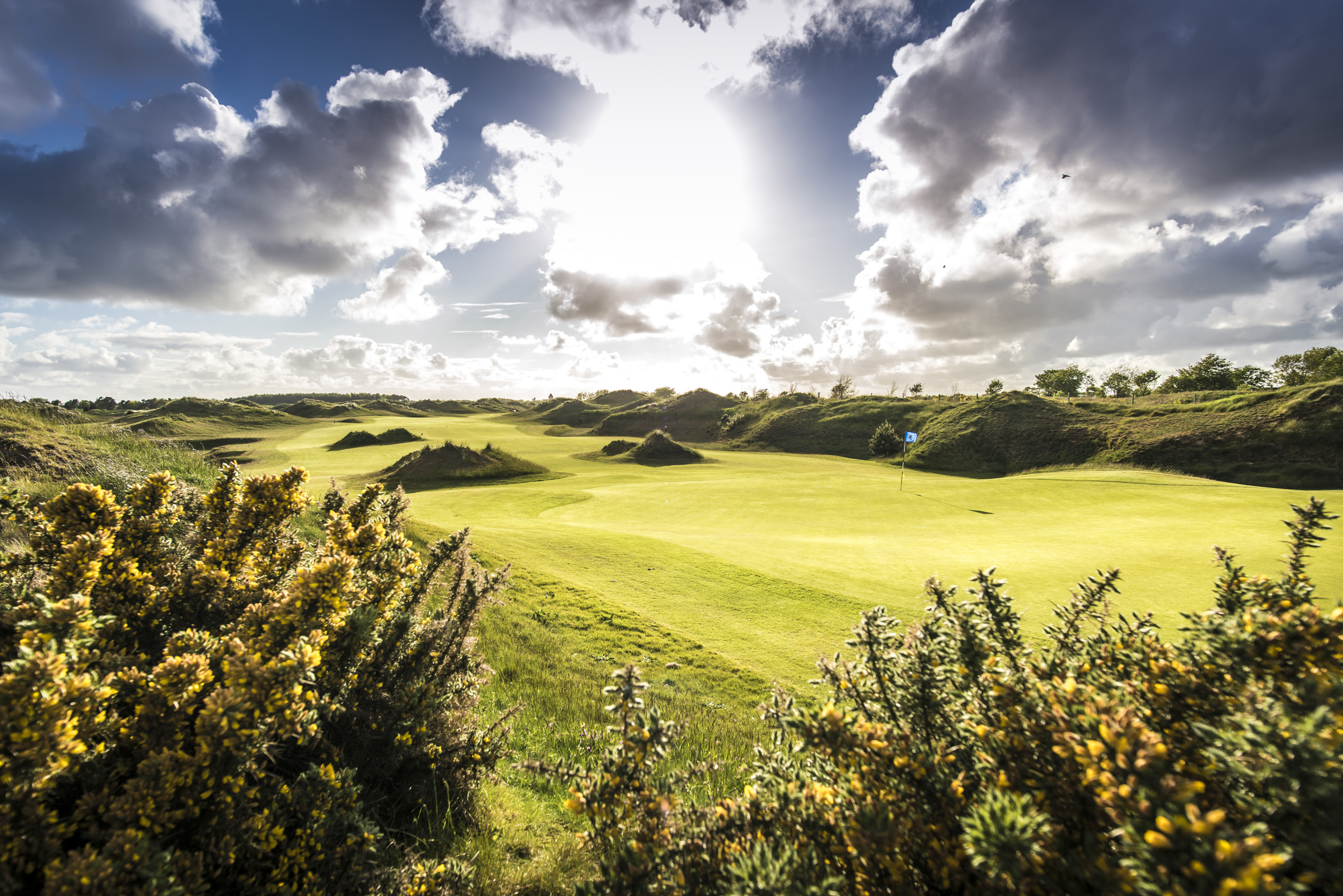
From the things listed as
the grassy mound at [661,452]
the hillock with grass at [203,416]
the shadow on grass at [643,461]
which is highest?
the hillock with grass at [203,416]

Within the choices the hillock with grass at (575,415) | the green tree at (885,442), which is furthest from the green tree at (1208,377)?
the hillock with grass at (575,415)

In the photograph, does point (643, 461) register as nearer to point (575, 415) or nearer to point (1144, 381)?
point (575, 415)

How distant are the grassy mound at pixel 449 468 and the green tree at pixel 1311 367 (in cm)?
10712

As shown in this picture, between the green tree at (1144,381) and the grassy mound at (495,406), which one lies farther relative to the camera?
the grassy mound at (495,406)

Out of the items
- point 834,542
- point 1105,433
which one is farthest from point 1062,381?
point 834,542

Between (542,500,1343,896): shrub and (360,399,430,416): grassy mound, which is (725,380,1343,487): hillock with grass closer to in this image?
(542,500,1343,896): shrub

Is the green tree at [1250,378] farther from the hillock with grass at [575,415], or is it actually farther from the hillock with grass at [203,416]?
the hillock with grass at [203,416]

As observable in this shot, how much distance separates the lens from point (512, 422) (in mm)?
110188

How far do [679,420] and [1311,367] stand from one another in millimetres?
105089

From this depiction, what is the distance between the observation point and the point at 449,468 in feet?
119

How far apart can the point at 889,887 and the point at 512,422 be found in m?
114

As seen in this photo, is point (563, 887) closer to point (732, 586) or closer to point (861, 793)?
point (861, 793)

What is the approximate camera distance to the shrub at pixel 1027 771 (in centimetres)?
137

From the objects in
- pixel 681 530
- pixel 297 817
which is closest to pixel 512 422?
pixel 681 530
